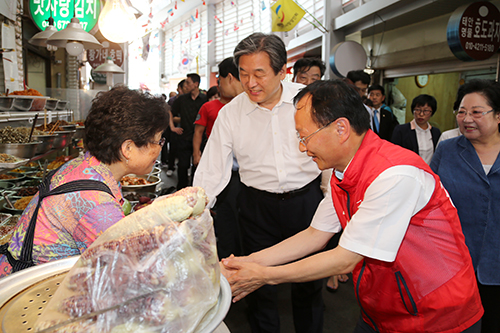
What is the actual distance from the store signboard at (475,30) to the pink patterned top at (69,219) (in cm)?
506

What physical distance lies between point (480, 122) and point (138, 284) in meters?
2.21

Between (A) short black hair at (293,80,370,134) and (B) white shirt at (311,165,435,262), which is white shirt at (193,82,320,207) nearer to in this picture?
(A) short black hair at (293,80,370,134)

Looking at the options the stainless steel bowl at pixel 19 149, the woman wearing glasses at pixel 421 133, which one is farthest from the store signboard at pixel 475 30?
the stainless steel bowl at pixel 19 149

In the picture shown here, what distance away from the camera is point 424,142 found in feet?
14.5

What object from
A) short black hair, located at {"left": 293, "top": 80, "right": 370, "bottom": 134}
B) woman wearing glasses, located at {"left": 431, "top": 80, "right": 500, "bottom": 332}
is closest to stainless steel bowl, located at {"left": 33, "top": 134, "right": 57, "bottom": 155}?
short black hair, located at {"left": 293, "top": 80, "right": 370, "bottom": 134}

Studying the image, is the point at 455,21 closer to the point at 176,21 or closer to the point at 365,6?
the point at 365,6

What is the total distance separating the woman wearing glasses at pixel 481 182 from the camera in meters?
2.02

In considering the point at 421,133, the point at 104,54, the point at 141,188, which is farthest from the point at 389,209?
the point at 104,54

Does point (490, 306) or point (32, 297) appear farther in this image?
point (490, 306)

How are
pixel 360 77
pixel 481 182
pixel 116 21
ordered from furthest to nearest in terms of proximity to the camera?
pixel 360 77, pixel 116 21, pixel 481 182

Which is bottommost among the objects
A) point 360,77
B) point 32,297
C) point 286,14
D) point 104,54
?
point 32,297

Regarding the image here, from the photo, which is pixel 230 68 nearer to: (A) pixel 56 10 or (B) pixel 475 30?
(A) pixel 56 10

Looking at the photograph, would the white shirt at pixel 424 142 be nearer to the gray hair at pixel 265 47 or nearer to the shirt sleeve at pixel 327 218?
the gray hair at pixel 265 47

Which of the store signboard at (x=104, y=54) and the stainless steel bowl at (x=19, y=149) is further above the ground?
the store signboard at (x=104, y=54)
